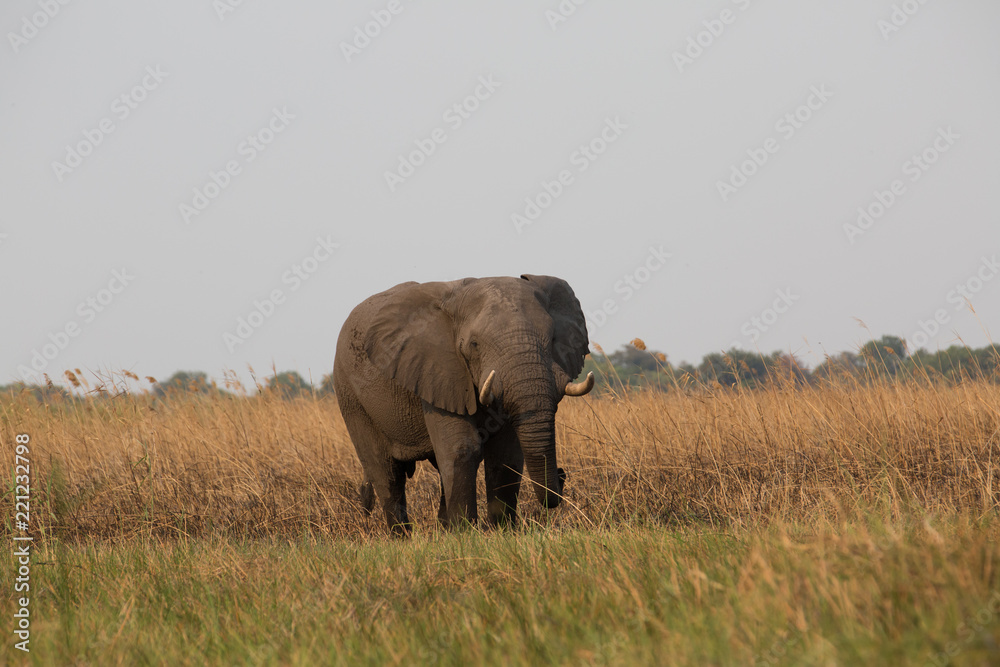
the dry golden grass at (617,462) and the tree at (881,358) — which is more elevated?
the tree at (881,358)

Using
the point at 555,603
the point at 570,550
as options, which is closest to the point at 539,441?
the point at 570,550

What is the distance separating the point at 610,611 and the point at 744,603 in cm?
54

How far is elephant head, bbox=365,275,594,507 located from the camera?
588 centimetres

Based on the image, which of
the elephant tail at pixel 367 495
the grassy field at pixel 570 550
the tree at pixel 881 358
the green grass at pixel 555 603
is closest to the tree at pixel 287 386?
the grassy field at pixel 570 550

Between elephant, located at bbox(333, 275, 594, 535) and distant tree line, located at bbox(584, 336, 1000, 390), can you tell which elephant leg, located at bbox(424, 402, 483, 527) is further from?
distant tree line, located at bbox(584, 336, 1000, 390)

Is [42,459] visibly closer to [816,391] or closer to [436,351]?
[436,351]

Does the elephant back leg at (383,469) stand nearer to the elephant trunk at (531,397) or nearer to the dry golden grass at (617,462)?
the dry golden grass at (617,462)

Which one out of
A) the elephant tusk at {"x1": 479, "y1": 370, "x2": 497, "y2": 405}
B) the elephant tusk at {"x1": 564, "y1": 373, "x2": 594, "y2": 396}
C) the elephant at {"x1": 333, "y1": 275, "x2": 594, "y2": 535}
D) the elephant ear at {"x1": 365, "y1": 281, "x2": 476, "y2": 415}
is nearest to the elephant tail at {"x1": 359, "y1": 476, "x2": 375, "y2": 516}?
the elephant at {"x1": 333, "y1": 275, "x2": 594, "y2": 535}

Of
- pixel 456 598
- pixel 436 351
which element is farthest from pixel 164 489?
pixel 456 598

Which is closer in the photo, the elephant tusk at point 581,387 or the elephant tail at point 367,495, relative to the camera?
the elephant tusk at point 581,387

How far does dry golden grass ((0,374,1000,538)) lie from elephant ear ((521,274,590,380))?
727 millimetres

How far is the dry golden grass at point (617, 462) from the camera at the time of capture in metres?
7.00

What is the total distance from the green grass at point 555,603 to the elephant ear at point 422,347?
65.6 inches

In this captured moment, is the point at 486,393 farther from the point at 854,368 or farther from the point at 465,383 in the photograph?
the point at 854,368
